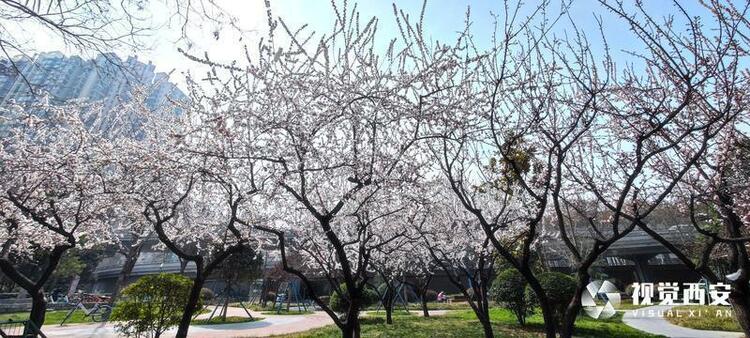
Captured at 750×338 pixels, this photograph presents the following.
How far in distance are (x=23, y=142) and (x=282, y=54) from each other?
6039 millimetres

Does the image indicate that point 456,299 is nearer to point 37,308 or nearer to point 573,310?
point 573,310

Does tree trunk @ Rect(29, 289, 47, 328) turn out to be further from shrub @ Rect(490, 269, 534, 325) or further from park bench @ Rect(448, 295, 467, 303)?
park bench @ Rect(448, 295, 467, 303)

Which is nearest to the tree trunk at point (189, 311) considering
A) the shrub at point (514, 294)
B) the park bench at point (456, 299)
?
the shrub at point (514, 294)

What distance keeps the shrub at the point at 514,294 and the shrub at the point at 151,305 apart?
9.31m

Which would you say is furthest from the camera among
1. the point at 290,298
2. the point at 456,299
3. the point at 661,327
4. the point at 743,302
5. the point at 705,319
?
the point at 456,299

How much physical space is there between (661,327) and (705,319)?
2.30 metres

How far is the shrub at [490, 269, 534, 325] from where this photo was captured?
1259 centimetres

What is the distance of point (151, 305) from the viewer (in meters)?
8.99

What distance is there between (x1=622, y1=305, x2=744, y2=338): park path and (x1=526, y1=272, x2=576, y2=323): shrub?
259 centimetres

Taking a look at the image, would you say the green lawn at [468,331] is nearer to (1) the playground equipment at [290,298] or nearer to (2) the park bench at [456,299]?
(1) the playground equipment at [290,298]

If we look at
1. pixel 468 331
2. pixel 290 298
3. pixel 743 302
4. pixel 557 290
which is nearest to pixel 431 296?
pixel 290 298

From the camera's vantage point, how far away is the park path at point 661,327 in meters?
11.2

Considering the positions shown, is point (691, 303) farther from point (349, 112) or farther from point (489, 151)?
point (349, 112)

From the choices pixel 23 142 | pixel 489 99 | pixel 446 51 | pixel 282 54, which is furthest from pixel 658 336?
pixel 23 142
